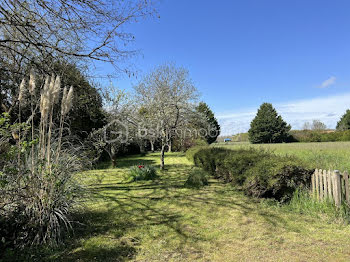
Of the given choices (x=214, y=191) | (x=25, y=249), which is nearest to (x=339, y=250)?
(x=214, y=191)

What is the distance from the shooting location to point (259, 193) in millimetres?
4969

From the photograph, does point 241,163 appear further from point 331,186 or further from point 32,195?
point 32,195

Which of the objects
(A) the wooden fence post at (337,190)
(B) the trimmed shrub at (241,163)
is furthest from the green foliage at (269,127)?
(A) the wooden fence post at (337,190)

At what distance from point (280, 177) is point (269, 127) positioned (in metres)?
29.0

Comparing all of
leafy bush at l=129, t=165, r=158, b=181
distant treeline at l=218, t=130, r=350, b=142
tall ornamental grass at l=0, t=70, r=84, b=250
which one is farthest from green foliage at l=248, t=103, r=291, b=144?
tall ornamental grass at l=0, t=70, r=84, b=250

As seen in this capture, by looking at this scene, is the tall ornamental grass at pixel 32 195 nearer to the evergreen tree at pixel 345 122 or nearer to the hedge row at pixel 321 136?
the hedge row at pixel 321 136

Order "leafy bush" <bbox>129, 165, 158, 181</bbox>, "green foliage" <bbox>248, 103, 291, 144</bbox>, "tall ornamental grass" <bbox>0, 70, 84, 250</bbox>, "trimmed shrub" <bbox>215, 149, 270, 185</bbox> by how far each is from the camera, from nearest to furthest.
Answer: "tall ornamental grass" <bbox>0, 70, 84, 250</bbox> → "trimmed shrub" <bbox>215, 149, 270, 185</bbox> → "leafy bush" <bbox>129, 165, 158, 181</bbox> → "green foliage" <bbox>248, 103, 291, 144</bbox>

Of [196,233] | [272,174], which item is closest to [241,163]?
[272,174]

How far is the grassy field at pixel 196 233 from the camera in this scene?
2611 mm

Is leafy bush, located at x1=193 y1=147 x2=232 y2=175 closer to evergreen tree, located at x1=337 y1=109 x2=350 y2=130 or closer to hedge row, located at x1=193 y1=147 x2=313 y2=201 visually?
hedge row, located at x1=193 y1=147 x2=313 y2=201

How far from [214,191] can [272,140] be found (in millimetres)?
28422

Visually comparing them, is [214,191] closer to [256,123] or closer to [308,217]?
[308,217]

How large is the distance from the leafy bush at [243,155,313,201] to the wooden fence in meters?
0.22

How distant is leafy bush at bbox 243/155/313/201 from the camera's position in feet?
14.5
